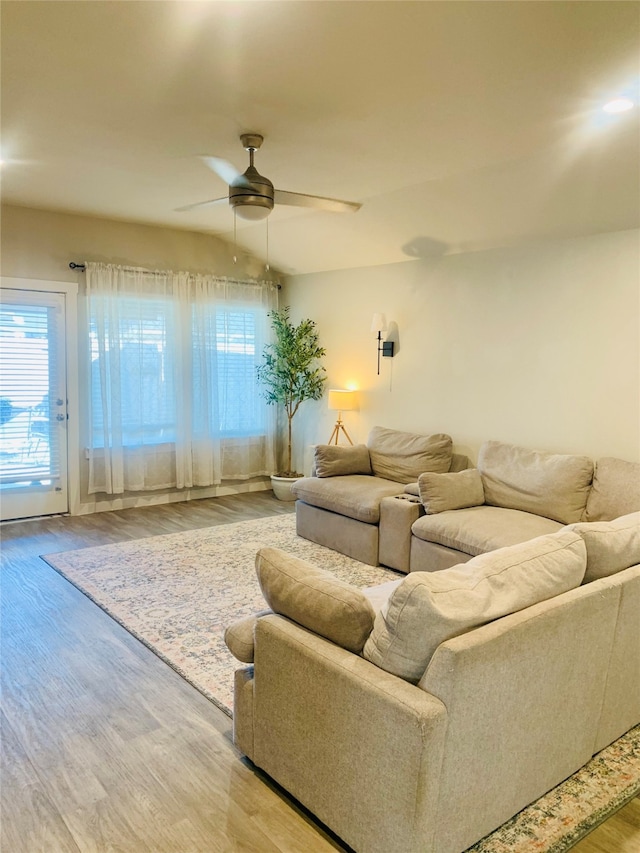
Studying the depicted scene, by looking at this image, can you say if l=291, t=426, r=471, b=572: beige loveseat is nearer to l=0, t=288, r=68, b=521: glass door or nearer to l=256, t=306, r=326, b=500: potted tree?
l=256, t=306, r=326, b=500: potted tree

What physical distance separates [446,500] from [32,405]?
382cm

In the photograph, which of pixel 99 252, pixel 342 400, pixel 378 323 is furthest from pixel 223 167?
pixel 342 400

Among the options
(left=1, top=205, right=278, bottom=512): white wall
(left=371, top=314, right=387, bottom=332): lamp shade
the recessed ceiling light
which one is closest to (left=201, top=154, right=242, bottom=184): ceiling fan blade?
the recessed ceiling light

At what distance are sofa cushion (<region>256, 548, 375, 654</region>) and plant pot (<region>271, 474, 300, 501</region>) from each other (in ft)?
14.2

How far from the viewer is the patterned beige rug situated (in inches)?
79.7

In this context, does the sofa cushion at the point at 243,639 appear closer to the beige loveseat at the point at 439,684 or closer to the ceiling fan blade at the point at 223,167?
the beige loveseat at the point at 439,684

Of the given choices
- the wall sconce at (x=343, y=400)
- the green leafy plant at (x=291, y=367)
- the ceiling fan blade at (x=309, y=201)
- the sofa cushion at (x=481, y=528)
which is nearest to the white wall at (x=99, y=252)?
the green leafy plant at (x=291, y=367)

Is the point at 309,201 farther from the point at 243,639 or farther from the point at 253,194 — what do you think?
the point at 243,639

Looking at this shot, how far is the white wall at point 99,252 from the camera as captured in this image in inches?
212

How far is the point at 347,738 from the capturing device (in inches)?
70.5

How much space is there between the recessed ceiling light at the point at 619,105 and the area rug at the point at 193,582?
10.1 feet

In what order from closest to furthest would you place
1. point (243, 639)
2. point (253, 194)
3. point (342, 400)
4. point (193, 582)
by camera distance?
point (243, 639) → point (253, 194) → point (193, 582) → point (342, 400)

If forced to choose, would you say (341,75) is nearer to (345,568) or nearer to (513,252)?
(513,252)

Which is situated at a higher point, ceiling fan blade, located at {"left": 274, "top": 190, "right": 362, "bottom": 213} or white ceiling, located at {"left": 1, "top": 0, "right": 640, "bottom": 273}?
white ceiling, located at {"left": 1, "top": 0, "right": 640, "bottom": 273}
